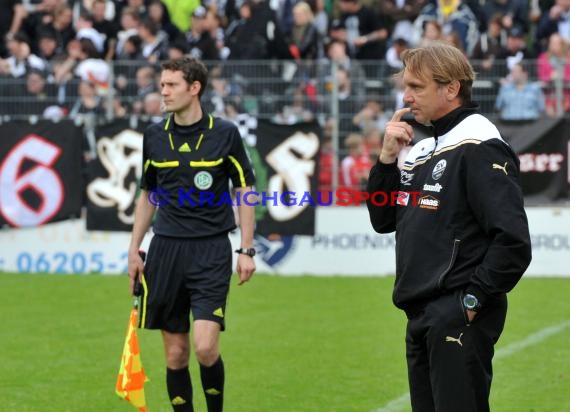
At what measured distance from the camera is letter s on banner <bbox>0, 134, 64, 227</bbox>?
16094 mm

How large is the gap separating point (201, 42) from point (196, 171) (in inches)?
446

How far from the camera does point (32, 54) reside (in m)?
20.2

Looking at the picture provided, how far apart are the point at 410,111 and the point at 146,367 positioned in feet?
18.0

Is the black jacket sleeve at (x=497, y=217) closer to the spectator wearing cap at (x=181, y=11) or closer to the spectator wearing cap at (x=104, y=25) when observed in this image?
the spectator wearing cap at (x=104, y=25)

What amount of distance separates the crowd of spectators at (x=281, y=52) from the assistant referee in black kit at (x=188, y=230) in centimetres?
652

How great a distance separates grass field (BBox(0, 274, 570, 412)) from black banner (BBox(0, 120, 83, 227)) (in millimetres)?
1044

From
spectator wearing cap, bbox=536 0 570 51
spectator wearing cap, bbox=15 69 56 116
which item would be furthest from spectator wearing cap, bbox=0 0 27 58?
spectator wearing cap, bbox=536 0 570 51

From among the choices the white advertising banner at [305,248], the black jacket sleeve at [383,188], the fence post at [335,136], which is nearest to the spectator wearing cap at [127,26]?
the white advertising banner at [305,248]

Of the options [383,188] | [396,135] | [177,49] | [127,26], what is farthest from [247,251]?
[127,26]

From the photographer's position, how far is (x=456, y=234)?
4.91 meters

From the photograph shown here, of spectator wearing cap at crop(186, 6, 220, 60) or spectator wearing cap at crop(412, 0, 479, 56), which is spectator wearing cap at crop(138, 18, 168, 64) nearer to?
spectator wearing cap at crop(186, 6, 220, 60)

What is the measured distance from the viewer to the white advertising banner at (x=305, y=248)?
1566cm

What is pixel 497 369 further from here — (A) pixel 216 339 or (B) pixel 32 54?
(B) pixel 32 54

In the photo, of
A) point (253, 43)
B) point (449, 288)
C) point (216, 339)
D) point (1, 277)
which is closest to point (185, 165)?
point (216, 339)
